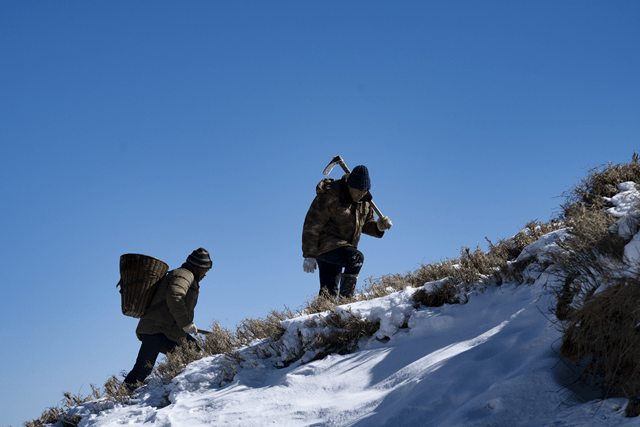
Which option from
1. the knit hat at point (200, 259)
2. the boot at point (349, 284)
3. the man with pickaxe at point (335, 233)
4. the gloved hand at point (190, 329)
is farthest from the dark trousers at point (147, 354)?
the boot at point (349, 284)

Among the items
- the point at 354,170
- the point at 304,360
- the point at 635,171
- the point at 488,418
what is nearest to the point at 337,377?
the point at 304,360

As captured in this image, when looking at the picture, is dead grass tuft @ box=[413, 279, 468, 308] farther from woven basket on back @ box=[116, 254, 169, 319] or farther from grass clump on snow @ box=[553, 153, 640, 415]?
woven basket on back @ box=[116, 254, 169, 319]

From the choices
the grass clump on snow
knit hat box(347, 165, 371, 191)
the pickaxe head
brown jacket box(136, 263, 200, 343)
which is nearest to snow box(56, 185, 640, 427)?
the grass clump on snow

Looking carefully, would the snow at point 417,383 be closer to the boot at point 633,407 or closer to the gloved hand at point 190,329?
the boot at point 633,407

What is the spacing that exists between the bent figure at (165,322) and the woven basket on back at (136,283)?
12 centimetres

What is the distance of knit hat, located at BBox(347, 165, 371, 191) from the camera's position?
23.2 feet

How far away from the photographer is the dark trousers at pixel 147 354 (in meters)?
5.96

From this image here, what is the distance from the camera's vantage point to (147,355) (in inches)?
240

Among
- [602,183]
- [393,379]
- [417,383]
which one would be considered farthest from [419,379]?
[602,183]

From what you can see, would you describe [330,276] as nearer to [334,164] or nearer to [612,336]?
[334,164]

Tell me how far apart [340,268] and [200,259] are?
2072 mm

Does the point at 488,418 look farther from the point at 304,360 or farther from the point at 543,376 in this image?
the point at 304,360

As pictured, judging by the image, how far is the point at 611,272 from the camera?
2750mm

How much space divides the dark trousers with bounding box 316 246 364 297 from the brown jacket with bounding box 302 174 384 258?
11 centimetres
